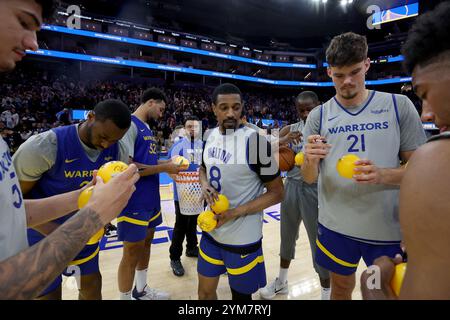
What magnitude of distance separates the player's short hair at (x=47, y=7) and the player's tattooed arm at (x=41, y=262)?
0.84 m

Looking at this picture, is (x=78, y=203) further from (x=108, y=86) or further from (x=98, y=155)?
(x=108, y=86)

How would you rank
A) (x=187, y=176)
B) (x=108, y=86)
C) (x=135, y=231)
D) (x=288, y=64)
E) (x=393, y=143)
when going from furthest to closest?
1. (x=288, y=64)
2. (x=108, y=86)
3. (x=187, y=176)
4. (x=135, y=231)
5. (x=393, y=143)

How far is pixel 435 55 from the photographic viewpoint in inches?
31.7

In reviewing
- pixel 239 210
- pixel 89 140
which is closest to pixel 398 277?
pixel 239 210

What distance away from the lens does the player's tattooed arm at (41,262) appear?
28.9 inches

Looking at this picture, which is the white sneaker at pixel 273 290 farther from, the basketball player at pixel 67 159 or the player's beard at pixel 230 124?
the player's beard at pixel 230 124

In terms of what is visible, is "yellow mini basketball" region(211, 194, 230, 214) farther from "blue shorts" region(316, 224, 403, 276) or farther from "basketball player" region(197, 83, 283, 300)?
"blue shorts" region(316, 224, 403, 276)

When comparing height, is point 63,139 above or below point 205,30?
below

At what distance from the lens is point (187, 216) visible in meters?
3.51

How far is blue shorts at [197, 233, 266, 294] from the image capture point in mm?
1801

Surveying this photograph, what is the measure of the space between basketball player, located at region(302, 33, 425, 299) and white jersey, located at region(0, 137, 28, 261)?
154 cm

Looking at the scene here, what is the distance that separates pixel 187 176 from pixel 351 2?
1134 inches

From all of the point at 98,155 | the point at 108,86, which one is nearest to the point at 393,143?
the point at 98,155

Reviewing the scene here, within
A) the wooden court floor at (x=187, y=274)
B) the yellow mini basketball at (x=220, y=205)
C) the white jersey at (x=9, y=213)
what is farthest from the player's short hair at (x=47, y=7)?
the wooden court floor at (x=187, y=274)
